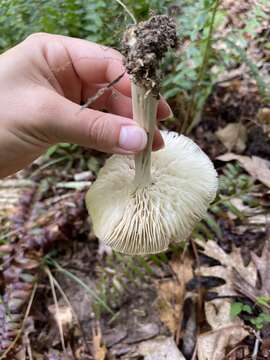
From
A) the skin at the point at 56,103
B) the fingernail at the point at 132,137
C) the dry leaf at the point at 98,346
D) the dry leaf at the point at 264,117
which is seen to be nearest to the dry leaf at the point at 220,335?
the dry leaf at the point at 98,346

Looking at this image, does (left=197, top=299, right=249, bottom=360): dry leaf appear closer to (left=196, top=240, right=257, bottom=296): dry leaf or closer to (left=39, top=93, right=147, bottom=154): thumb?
(left=196, top=240, right=257, bottom=296): dry leaf

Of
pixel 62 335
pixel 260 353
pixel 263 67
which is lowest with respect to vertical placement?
pixel 62 335

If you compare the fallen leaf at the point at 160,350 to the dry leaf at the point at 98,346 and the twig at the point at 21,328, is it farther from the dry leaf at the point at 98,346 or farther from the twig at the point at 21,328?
the twig at the point at 21,328

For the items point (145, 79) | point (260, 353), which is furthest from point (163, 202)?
point (260, 353)

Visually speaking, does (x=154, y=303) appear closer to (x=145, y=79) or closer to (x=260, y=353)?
(x=260, y=353)

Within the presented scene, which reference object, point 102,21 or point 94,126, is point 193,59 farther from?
point 94,126

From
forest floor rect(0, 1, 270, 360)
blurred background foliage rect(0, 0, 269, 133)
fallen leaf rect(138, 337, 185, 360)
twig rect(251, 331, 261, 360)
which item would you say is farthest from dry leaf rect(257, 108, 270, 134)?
fallen leaf rect(138, 337, 185, 360)

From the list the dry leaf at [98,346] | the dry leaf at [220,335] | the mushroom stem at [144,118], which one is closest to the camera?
the mushroom stem at [144,118]
